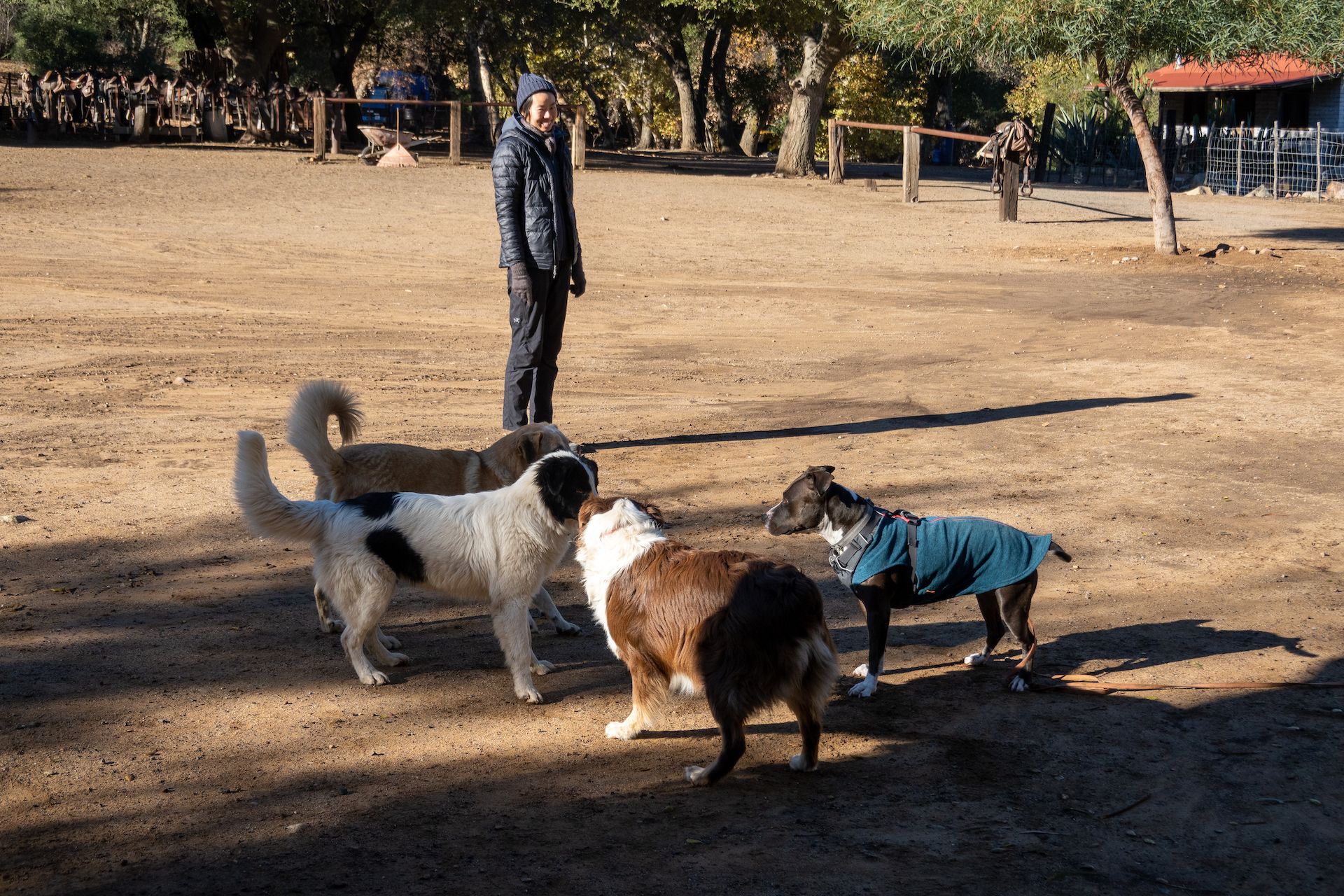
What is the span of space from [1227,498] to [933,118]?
49913mm

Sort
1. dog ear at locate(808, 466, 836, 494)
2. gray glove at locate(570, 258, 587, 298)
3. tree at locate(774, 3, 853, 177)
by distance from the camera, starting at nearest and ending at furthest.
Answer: dog ear at locate(808, 466, 836, 494) → gray glove at locate(570, 258, 587, 298) → tree at locate(774, 3, 853, 177)

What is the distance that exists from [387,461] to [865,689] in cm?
265

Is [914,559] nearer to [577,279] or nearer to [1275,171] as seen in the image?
[577,279]

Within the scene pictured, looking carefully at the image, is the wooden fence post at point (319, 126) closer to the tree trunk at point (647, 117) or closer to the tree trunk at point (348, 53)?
the tree trunk at point (348, 53)

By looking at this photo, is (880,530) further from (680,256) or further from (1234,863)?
(680,256)

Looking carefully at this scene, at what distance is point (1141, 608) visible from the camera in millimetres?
6270

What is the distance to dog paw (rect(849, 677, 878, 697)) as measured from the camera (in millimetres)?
5238

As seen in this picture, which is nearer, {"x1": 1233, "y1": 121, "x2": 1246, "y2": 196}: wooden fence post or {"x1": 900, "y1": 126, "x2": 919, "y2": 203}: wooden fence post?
{"x1": 900, "y1": 126, "x2": 919, "y2": 203}: wooden fence post

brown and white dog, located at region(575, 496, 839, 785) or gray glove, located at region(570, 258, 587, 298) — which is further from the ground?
gray glove, located at region(570, 258, 587, 298)

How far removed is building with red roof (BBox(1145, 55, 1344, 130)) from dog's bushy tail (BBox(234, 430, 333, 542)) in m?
36.3

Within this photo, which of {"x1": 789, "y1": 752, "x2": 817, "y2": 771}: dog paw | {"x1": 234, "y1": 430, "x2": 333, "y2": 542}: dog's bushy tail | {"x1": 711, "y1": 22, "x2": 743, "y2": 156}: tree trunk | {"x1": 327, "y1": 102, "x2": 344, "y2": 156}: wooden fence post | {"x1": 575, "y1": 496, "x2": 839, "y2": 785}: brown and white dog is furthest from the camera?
{"x1": 711, "y1": 22, "x2": 743, "y2": 156}: tree trunk

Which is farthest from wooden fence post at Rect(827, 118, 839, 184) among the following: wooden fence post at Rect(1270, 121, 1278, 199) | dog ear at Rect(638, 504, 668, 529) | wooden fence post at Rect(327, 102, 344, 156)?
dog ear at Rect(638, 504, 668, 529)

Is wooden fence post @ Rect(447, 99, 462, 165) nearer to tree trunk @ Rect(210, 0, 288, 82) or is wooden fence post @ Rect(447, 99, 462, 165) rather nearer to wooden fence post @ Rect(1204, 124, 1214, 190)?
tree trunk @ Rect(210, 0, 288, 82)

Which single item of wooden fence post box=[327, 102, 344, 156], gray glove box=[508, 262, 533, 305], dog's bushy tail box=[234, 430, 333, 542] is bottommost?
dog's bushy tail box=[234, 430, 333, 542]
